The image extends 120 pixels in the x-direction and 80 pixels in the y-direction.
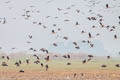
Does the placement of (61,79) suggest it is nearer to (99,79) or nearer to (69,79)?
(69,79)

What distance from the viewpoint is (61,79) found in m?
62.5

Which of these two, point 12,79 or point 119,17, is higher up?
point 119,17

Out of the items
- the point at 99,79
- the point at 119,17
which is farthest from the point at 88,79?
the point at 119,17

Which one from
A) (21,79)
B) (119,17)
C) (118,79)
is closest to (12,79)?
(21,79)

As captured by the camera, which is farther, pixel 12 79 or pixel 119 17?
pixel 12 79

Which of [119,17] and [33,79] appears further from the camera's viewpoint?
[33,79]

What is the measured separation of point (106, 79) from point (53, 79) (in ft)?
24.2

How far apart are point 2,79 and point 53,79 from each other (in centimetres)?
706

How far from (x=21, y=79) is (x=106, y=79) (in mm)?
11789

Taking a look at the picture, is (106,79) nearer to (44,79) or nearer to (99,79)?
(99,79)

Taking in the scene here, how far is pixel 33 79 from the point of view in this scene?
205ft

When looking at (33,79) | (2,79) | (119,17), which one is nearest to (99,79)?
(33,79)

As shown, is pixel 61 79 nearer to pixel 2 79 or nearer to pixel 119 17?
pixel 2 79

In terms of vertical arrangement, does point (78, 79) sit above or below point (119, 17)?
below
